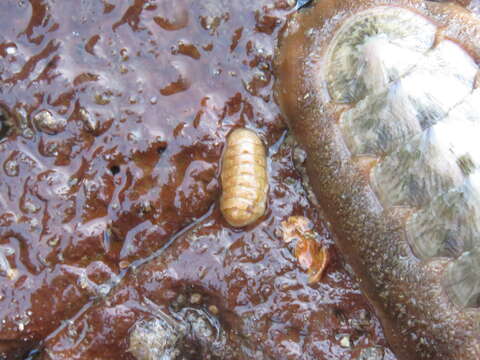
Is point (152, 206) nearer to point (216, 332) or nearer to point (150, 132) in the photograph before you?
point (150, 132)

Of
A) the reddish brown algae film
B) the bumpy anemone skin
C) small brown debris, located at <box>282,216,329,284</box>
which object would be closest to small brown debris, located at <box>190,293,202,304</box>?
the reddish brown algae film

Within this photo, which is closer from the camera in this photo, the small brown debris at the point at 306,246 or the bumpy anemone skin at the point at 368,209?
the bumpy anemone skin at the point at 368,209

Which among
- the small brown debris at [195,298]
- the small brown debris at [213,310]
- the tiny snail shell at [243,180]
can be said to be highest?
the tiny snail shell at [243,180]

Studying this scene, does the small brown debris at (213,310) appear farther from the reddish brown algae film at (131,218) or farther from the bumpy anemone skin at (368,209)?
the bumpy anemone skin at (368,209)

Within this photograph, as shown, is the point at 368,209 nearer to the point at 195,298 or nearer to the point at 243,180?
the point at 243,180

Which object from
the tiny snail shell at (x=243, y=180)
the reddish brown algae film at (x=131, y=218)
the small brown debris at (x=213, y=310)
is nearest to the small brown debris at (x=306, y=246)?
the reddish brown algae film at (x=131, y=218)

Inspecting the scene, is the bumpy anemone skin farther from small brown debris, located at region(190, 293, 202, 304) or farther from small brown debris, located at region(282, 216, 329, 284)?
small brown debris, located at region(190, 293, 202, 304)
